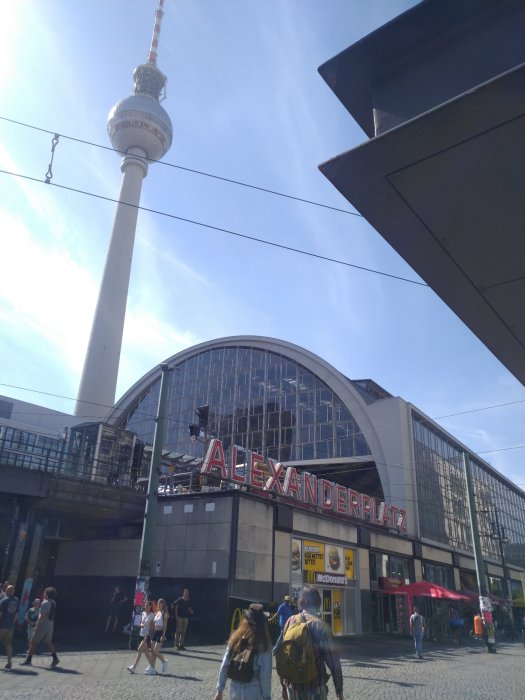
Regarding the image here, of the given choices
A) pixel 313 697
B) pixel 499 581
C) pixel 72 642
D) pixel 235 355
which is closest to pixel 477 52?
pixel 313 697

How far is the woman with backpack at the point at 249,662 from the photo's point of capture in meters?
5.39

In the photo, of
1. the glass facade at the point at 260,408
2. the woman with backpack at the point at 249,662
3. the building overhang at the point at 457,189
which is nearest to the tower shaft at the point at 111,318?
the glass facade at the point at 260,408

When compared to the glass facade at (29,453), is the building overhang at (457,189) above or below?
below

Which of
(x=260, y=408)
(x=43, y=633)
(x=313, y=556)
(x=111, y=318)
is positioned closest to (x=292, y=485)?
(x=313, y=556)

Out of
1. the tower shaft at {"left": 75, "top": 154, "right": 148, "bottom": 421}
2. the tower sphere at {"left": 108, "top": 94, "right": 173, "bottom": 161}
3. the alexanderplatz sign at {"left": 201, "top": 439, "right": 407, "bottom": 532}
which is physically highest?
the tower sphere at {"left": 108, "top": 94, "right": 173, "bottom": 161}

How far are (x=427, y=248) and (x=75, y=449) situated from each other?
3090cm

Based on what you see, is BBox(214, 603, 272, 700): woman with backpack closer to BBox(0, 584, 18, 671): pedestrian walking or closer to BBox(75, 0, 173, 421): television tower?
BBox(0, 584, 18, 671): pedestrian walking

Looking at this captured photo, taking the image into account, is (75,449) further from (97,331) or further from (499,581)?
(499,581)

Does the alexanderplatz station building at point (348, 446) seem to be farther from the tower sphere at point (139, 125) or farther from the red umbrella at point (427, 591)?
the tower sphere at point (139, 125)

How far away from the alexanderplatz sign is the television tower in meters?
32.2

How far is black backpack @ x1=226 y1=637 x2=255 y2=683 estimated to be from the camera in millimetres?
5387

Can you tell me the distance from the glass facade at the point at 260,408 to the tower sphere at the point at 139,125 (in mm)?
34425

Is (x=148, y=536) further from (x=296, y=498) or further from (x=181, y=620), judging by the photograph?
(x=296, y=498)

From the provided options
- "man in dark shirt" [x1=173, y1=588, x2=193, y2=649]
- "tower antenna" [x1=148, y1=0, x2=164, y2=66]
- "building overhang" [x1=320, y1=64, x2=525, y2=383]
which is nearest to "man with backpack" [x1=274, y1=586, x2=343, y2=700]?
"building overhang" [x1=320, y1=64, x2=525, y2=383]
